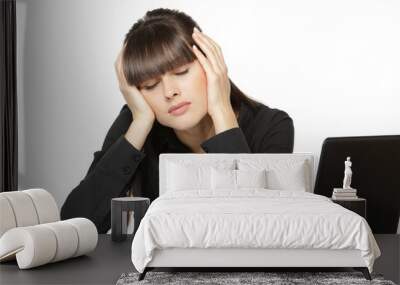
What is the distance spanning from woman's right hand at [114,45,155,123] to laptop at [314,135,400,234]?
1.71 meters

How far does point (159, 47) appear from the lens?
6.57 metres

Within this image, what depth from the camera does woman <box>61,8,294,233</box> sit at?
6605 mm

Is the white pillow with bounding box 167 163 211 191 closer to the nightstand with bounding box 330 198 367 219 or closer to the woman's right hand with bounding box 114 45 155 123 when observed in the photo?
the woman's right hand with bounding box 114 45 155 123

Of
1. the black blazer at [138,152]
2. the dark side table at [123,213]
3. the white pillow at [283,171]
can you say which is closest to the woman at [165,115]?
the black blazer at [138,152]

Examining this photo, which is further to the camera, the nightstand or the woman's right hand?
the woman's right hand

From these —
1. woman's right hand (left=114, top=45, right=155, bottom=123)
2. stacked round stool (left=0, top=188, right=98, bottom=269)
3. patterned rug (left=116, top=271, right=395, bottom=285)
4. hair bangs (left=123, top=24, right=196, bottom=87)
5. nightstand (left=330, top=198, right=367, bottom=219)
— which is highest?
hair bangs (left=123, top=24, right=196, bottom=87)

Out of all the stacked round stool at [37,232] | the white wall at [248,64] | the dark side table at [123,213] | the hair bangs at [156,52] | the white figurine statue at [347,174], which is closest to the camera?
the stacked round stool at [37,232]

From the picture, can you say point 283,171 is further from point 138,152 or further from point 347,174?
point 138,152

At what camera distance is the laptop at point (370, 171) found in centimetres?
589

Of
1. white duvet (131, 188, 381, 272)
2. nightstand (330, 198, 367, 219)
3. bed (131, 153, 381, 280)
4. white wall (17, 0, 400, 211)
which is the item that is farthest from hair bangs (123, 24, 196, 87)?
white duvet (131, 188, 381, 272)

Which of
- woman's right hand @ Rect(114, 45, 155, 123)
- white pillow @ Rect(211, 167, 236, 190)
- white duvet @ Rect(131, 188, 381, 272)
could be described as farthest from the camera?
woman's right hand @ Rect(114, 45, 155, 123)

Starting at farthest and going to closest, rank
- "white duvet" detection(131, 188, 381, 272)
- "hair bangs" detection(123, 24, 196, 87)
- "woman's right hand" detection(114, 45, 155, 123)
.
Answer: "woman's right hand" detection(114, 45, 155, 123)
"hair bangs" detection(123, 24, 196, 87)
"white duvet" detection(131, 188, 381, 272)

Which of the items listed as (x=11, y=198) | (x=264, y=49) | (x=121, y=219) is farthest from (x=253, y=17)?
(x=11, y=198)

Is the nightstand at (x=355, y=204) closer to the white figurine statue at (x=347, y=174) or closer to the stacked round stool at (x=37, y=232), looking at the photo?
the white figurine statue at (x=347, y=174)
